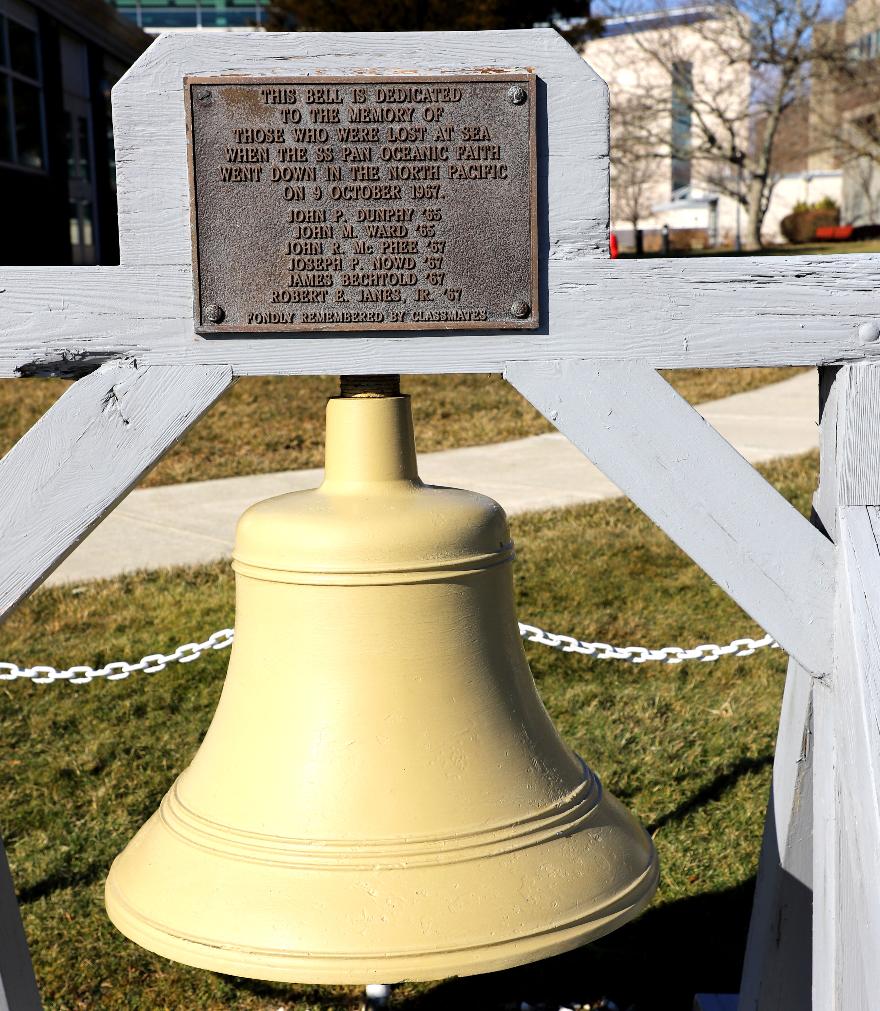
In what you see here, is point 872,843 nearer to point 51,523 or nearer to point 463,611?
point 463,611

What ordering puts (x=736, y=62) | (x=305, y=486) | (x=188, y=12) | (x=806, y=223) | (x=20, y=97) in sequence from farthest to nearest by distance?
(x=806, y=223) → (x=188, y=12) → (x=736, y=62) → (x=20, y=97) → (x=305, y=486)

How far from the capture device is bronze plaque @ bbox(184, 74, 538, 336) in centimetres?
179

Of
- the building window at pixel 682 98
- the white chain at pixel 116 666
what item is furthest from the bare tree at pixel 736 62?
the white chain at pixel 116 666

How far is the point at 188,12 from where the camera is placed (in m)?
33.0

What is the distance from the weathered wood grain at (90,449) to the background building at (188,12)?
30.3 metres

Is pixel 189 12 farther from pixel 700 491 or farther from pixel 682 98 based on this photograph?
pixel 700 491

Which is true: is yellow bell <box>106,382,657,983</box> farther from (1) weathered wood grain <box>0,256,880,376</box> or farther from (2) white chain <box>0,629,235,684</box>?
(2) white chain <box>0,629,235,684</box>

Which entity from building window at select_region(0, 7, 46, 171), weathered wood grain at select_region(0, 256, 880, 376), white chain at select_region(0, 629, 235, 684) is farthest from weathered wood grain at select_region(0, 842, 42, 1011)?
building window at select_region(0, 7, 46, 171)

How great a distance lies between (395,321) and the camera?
6.03 feet

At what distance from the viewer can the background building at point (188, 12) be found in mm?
31406

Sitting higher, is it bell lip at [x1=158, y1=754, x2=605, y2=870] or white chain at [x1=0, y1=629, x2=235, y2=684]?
bell lip at [x1=158, y1=754, x2=605, y2=870]

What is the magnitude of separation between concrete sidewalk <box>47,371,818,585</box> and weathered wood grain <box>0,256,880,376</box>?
453cm

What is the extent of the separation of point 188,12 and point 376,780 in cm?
3479

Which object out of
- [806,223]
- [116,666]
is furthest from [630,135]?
[116,666]
